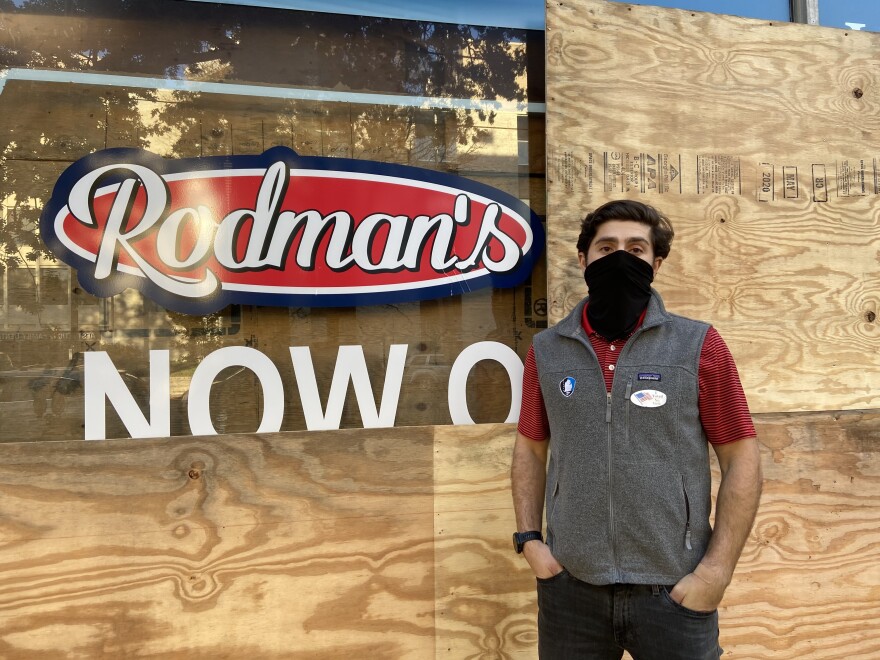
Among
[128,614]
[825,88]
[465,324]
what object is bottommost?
[128,614]

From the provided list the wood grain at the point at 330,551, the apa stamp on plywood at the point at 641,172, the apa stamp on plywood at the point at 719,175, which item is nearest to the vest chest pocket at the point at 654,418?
the wood grain at the point at 330,551

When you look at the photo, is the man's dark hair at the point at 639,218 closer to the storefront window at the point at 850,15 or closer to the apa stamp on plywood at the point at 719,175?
the apa stamp on plywood at the point at 719,175

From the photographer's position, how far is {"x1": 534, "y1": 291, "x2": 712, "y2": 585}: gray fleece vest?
1915mm

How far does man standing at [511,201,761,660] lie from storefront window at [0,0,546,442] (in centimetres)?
105

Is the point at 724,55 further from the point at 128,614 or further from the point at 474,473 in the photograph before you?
the point at 128,614

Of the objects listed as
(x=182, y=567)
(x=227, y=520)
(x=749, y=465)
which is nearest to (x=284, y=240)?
(x=227, y=520)

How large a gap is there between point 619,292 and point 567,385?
1.05 ft

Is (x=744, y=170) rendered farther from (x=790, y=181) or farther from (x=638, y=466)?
(x=638, y=466)

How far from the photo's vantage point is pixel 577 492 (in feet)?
6.58

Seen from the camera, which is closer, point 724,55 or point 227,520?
point 227,520

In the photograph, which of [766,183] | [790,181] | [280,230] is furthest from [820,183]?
[280,230]

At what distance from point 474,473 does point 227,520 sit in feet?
3.39

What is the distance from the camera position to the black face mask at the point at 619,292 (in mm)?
2055

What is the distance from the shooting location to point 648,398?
1.95 metres
